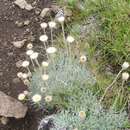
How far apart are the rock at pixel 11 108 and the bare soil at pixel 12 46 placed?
59 mm

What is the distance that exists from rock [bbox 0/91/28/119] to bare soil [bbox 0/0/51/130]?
2.3 inches

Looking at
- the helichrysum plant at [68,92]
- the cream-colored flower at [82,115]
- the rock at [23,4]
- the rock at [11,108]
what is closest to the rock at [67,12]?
the rock at [23,4]

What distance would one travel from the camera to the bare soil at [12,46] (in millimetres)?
2947

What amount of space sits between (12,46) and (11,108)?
26.9 inches

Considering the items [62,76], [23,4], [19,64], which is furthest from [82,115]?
[23,4]

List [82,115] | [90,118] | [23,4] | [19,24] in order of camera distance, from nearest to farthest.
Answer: [82,115] < [90,118] < [19,24] < [23,4]

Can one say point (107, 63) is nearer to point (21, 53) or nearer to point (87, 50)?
point (87, 50)

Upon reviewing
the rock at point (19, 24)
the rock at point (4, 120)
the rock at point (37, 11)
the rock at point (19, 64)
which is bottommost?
the rock at point (4, 120)

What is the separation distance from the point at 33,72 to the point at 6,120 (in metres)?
0.38

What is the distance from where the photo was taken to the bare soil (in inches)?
116

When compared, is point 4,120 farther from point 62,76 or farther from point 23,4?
point 23,4

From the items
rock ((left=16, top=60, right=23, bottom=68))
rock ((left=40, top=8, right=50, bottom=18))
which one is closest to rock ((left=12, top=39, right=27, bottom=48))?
rock ((left=16, top=60, right=23, bottom=68))

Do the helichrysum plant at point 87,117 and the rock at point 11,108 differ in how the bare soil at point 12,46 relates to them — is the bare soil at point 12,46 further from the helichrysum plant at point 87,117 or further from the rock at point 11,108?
the helichrysum plant at point 87,117

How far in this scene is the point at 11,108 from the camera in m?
2.91
